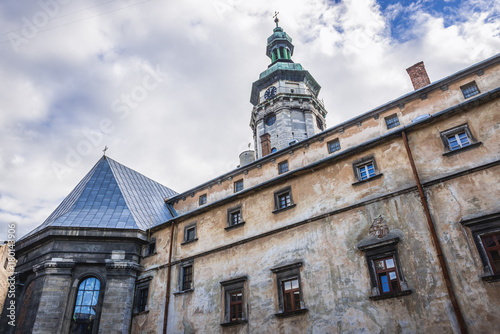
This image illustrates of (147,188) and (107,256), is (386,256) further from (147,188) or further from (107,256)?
(147,188)

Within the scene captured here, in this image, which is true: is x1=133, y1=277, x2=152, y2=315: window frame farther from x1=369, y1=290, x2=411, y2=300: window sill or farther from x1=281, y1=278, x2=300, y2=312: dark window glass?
x1=369, y1=290, x2=411, y2=300: window sill

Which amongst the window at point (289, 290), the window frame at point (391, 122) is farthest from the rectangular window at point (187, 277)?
the window frame at point (391, 122)

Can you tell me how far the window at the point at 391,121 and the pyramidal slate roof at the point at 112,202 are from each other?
1440 cm

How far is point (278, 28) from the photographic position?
4244 cm

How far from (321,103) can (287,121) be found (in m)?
5.61

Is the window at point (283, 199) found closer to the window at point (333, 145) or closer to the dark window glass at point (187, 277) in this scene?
the window at point (333, 145)

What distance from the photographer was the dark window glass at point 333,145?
745 inches

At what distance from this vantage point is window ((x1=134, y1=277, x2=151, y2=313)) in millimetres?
18734

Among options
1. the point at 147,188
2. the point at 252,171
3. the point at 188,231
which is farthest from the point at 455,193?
the point at 147,188

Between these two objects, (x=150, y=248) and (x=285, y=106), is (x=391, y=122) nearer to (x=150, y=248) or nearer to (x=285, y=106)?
(x=150, y=248)

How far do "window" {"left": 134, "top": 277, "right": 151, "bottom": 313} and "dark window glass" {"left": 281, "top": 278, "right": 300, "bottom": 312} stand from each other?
26.7 feet

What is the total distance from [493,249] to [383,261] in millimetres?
3267

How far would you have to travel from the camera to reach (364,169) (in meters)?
14.8

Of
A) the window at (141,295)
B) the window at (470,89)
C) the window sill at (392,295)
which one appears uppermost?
the window at (470,89)
